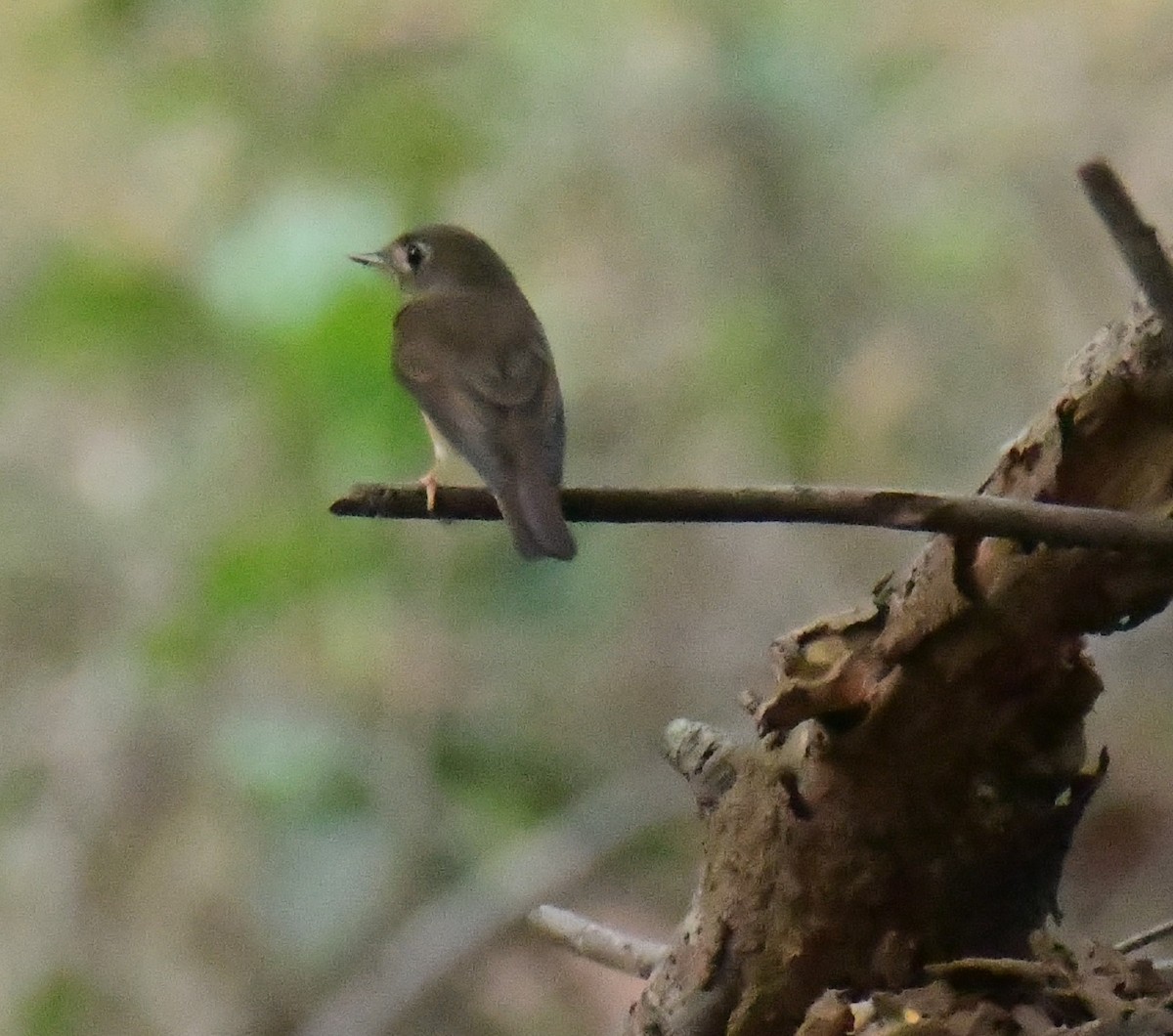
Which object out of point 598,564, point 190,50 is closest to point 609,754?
point 598,564

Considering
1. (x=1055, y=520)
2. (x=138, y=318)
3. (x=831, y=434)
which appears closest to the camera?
(x=1055, y=520)

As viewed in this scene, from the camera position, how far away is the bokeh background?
2777 mm

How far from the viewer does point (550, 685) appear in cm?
351

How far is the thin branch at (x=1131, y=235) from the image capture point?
93 cm

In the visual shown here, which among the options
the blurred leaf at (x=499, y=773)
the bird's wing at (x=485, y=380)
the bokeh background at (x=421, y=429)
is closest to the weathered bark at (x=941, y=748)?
the bird's wing at (x=485, y=380)

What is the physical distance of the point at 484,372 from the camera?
2260 mm

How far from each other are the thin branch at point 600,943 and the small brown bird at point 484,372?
327 mm

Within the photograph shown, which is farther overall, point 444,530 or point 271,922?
point 444,530

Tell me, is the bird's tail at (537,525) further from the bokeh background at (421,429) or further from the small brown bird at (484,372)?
the bokeh background at (421,429)

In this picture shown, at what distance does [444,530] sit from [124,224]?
0.82 metres

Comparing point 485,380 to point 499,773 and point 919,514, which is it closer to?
point 499,773

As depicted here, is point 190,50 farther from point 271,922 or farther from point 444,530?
point 271,922

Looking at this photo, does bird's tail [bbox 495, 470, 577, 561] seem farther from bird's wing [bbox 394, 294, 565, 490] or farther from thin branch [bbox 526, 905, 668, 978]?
thin branch [bbox 526, 905, 668, 978]

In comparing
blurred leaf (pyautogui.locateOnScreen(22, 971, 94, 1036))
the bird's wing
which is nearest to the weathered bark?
the bird's wing
